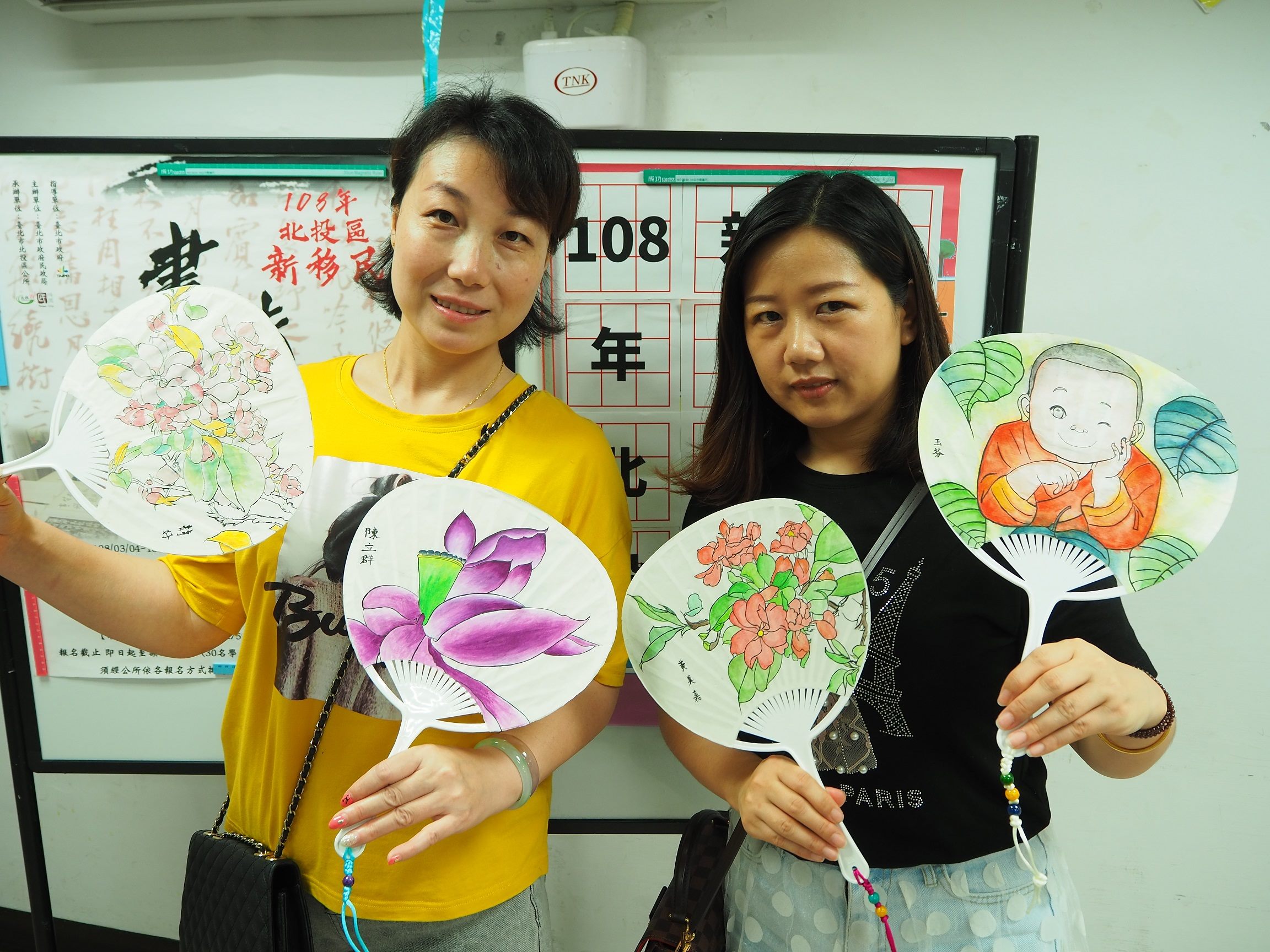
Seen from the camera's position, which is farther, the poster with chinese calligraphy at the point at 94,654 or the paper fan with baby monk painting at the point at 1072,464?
the poster with chinese calligraphy at the point at 94,654

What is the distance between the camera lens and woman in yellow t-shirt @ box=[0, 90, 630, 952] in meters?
0.95

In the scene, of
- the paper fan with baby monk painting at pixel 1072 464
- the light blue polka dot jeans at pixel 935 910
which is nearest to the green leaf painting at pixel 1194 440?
the paper fan with baby monk painting at pixel 1072 464

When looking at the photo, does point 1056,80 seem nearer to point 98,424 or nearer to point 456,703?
point 456,703

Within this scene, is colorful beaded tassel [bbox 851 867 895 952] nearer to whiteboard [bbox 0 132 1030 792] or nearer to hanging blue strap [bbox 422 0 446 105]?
whiteboard [bbox 0 132 1030 792]

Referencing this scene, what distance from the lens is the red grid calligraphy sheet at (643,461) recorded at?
140cm

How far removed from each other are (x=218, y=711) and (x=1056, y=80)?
2.05 meters

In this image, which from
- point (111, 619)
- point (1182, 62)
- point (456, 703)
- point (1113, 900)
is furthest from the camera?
point (1113, 900)

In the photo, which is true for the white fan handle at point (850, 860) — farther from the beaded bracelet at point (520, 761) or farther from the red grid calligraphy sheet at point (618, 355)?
the red grid calligraphy sheet at point (618, 355)

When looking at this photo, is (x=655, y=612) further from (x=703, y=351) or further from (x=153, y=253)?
(x=153, y=253)

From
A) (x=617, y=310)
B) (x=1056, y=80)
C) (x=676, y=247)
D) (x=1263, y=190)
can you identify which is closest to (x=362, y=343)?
(x=617, y=310)

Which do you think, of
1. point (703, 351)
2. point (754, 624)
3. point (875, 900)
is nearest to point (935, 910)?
point (875, 900)

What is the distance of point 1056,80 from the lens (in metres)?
1.47

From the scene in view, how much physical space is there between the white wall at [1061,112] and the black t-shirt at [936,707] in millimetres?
829

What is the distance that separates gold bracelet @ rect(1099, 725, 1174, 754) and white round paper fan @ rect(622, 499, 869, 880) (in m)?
0.31
